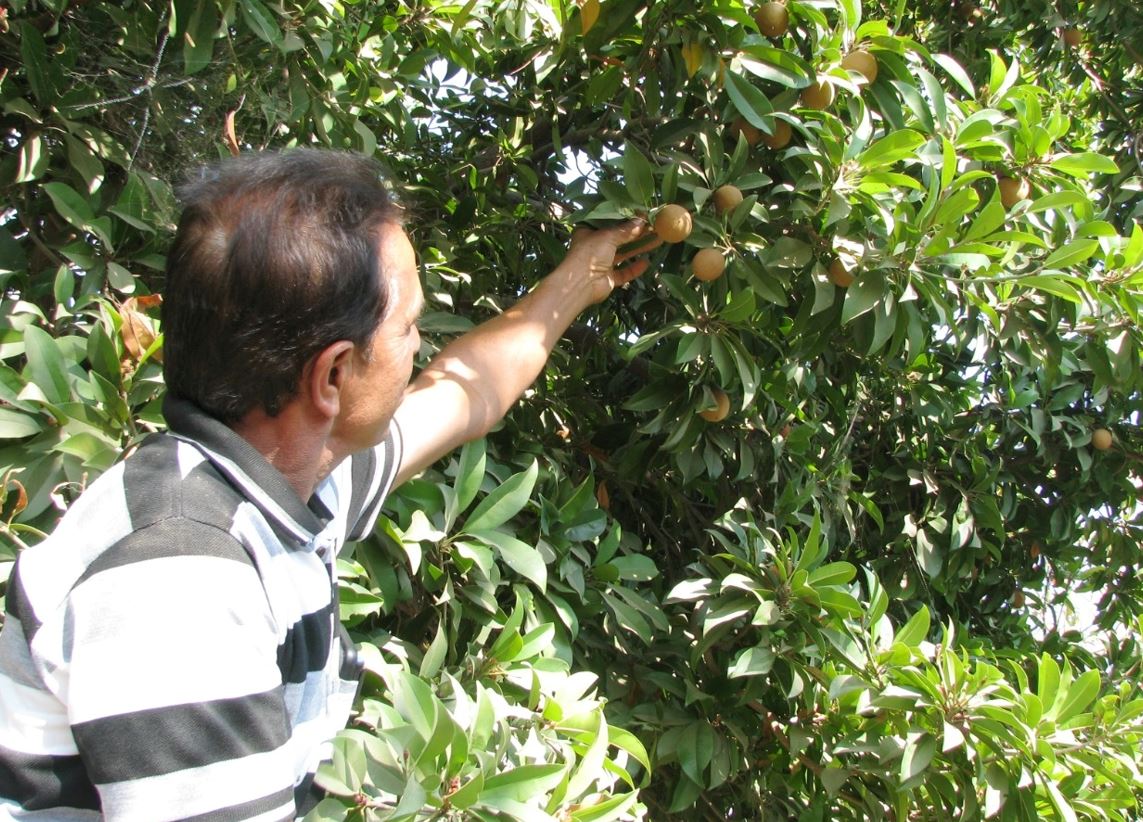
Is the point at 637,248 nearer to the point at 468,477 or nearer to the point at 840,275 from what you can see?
the point at 840,275

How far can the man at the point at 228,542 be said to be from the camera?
0.75 m

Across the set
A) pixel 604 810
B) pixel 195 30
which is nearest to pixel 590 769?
pixel 604 810

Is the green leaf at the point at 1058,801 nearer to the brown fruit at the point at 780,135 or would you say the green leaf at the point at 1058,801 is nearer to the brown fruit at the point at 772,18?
the brown fruit at the point at 780,135

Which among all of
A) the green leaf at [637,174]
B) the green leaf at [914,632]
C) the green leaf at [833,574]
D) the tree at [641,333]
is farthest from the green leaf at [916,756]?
the green leaf at [637,174]

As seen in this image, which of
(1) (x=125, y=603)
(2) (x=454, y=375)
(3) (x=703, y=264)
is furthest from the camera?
(3) (x=703, y=264)

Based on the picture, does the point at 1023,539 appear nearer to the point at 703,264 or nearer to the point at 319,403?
the point at 703,264

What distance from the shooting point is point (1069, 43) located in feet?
11.0

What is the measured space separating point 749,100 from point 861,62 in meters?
0.24

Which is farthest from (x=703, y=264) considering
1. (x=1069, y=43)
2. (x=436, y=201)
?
(x=1069, y=43)

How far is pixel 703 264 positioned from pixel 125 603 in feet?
4.30

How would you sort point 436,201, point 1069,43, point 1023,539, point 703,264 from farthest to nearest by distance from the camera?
point 1069,43 → point 1023,539 → point 436,201 → point 703,264

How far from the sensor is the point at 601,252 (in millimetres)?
1920

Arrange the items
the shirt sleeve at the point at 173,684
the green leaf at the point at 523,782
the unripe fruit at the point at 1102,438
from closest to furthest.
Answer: the shirt sleeve at the point at 173,684 → the green leaf at the point at 523,782 → the unripe fruit at the point at 1102,438

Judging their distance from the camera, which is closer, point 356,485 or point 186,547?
point 186,547
